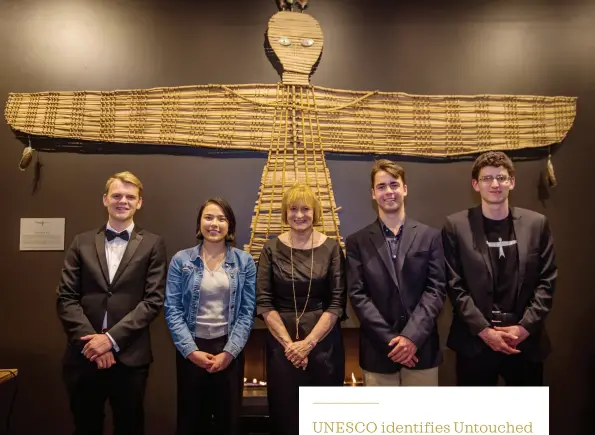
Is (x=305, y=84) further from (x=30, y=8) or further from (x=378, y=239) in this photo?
(x=30, y=8)

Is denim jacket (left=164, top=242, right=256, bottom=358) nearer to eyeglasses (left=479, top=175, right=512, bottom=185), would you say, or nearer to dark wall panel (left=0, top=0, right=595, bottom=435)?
dark wall panel (left=0, top=0, right=595, bottom=435)

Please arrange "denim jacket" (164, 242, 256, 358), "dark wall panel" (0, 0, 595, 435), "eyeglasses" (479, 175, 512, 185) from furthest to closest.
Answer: "dark wall panel" (0, 0, 595, 435), "eyeglasses" (479, 175, 512, 185), "denim jacket" (164, 242, 256, 358)

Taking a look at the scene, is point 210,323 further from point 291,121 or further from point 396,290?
point 291,121

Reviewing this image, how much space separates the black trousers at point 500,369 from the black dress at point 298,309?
0.65m

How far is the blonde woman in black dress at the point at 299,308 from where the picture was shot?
2221 millimetres

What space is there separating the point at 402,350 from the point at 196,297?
101 cm

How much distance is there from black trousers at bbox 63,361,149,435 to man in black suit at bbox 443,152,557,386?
1617mm

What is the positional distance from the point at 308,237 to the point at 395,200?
0.47 meters

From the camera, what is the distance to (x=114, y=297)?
2.36 metres

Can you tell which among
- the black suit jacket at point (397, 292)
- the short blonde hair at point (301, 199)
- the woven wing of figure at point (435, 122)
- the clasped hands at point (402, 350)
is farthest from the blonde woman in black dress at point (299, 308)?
the woven wing of figure at point (435, 122)

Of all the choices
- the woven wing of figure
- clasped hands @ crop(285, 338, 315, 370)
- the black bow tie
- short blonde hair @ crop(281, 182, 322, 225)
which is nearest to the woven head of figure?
the woven wing of figure

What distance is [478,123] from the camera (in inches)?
121

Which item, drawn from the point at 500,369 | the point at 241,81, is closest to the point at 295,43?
the point at 241,81

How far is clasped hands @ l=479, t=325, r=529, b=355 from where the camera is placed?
2268mm
